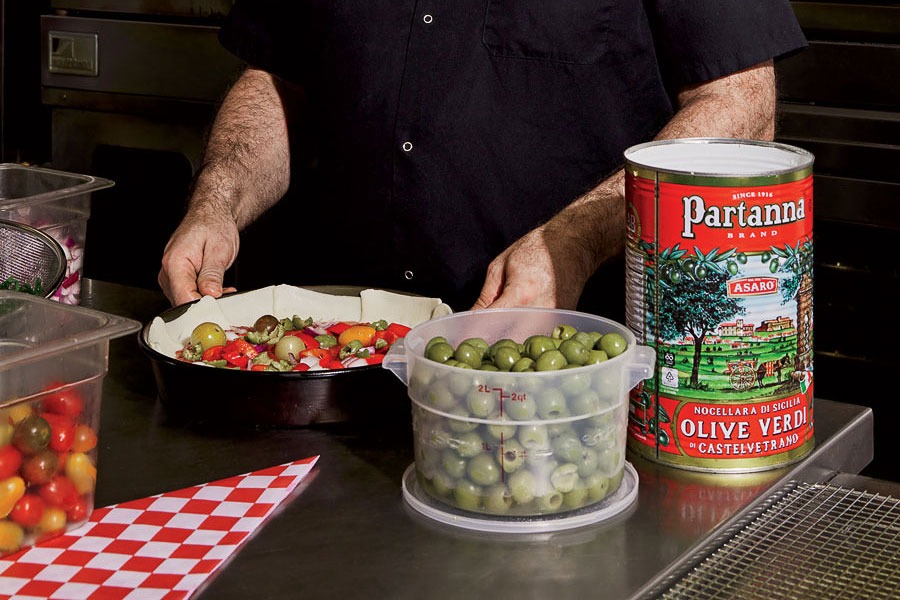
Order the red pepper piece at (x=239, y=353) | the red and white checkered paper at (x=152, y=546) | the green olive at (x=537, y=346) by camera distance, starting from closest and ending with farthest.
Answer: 1. the red and white checkered paper at (x=152, y=546)
2. the green olive at (x=537, y=346)
3. the red pepper piece at (x=239, y=353)

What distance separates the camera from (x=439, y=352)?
1009 millimetres

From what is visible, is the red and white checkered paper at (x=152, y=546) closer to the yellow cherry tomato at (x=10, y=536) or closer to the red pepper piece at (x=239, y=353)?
the yellow cherry tomato at (x=10, y=536)

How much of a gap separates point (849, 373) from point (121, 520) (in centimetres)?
184

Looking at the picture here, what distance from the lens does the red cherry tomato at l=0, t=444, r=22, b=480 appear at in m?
0.92

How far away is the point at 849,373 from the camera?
2475mm

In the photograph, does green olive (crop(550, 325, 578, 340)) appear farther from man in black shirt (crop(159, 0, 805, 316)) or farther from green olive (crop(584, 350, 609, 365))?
man in black shirt (crop(159, 0, 805, 316))

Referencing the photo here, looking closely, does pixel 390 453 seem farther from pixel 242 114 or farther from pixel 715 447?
pixel 242 114

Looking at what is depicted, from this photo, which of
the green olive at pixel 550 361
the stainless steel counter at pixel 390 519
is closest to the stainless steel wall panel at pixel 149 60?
the stainless steel counter at pixel 390 519

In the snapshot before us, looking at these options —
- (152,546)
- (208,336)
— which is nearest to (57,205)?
(208,336)

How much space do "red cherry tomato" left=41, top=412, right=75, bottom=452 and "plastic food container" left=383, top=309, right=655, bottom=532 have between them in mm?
273

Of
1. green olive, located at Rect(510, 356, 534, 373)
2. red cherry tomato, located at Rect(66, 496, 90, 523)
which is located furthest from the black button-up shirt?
red cherry tomato, located at Rect(66, 496, 90, 523)

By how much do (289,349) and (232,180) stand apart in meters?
0.68

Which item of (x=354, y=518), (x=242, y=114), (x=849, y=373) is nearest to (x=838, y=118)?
(x=849, y=373)

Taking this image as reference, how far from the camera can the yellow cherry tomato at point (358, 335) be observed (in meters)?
1.31
